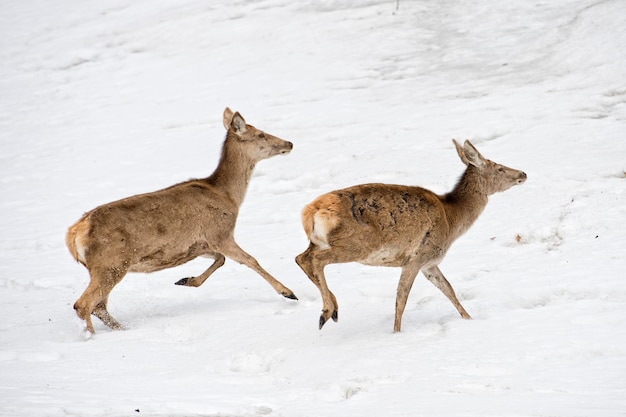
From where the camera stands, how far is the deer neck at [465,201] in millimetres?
8656

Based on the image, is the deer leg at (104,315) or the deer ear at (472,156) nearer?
the deer leg at (104,315)

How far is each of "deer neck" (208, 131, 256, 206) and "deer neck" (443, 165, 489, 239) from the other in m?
2.52

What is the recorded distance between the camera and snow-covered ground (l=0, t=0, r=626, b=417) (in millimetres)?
6508

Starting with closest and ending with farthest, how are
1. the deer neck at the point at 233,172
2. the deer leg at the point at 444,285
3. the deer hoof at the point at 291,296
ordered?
1. the deer leg at the point at 444,285
2. the deer hoof at the point at 291,296
3. the deer neck at the point at 233,172

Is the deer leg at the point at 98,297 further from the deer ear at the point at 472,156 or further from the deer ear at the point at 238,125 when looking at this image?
the deer ear at the point at 472,156

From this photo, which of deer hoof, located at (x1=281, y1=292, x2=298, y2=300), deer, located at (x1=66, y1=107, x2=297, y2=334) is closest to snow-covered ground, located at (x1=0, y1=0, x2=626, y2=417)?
deer hoof, located at (x1=281, y1=292, x2=298, y2=300)

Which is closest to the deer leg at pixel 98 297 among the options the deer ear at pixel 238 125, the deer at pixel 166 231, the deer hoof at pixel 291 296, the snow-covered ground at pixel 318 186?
the deer at pixel 166 231

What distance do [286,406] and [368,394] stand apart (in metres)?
0.62

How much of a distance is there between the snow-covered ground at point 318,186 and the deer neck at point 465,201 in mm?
733

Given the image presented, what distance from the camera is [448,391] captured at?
20.4 feet

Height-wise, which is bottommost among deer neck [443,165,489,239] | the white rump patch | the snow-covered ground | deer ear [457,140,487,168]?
the snow-covered ground

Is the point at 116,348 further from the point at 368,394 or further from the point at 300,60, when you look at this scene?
the point at 300,60

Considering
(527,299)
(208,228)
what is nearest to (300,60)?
(208,228)

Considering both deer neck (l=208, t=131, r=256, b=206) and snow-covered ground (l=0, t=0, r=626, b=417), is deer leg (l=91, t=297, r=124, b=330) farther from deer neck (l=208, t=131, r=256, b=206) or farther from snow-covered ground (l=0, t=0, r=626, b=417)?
deer neck (l=208, t=131, r=256, b=206)
